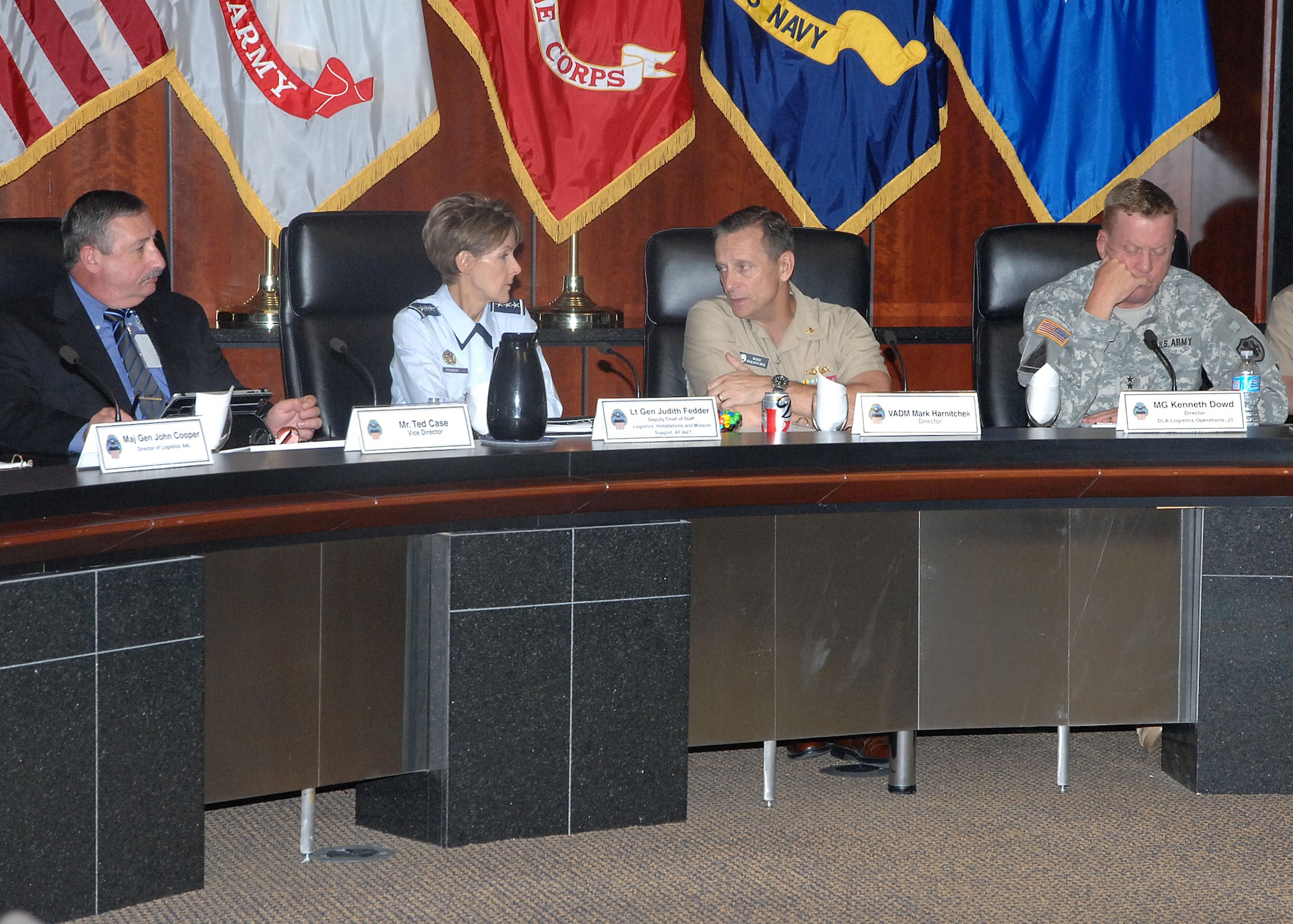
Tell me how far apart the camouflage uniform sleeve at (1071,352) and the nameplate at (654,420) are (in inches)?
33.1

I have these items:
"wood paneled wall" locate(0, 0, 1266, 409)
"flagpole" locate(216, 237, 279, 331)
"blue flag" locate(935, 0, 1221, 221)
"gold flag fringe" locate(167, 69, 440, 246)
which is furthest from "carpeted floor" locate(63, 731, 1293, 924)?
"blue flag" locate(935, 0, 1221, 221)

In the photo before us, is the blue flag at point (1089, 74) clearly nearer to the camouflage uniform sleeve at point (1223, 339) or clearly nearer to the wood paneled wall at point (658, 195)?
the wood paneled wall at point (658, 195)

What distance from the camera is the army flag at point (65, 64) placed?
11.4 ft

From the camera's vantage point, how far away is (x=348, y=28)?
3762 millimetres

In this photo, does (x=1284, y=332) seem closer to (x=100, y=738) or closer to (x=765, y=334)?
(x=765, y=334)

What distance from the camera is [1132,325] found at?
3033 millimetres

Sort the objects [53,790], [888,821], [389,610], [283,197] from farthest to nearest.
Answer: [283,197] → [888,821] → [389,610] → [53,790]

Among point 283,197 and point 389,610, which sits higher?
point 283,197

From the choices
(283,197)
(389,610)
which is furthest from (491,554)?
(283,197)

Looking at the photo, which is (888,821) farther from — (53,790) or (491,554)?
(53,790)

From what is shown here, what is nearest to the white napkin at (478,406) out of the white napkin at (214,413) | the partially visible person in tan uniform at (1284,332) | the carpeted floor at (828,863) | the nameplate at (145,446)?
the white napkin at (214,413)

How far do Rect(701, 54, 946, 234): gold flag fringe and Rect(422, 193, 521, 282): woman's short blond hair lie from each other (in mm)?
1487

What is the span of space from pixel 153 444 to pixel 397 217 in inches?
46.1

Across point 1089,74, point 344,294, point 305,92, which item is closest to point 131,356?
point 344,294
